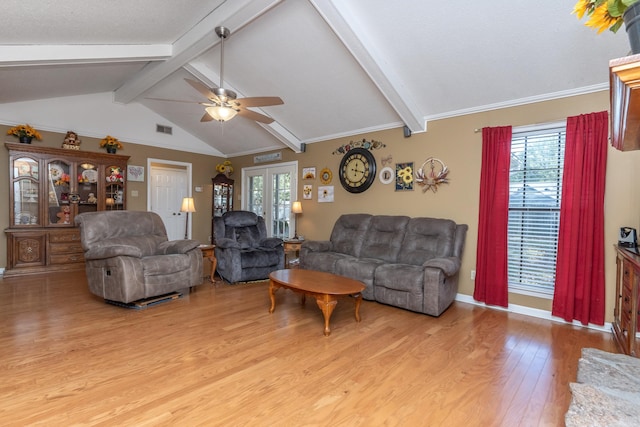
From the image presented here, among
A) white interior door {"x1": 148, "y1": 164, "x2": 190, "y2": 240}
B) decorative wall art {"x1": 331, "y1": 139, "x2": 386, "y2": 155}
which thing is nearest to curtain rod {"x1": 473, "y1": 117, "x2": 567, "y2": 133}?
decorative wall art {"x1": 331, "y1": 139, "x2": 386, "y2": 155}

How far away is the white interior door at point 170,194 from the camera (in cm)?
654

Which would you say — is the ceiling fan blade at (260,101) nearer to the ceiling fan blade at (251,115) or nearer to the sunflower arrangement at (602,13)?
the ceiling fan blade at (251,115)

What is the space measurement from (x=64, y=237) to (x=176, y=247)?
2.59 m

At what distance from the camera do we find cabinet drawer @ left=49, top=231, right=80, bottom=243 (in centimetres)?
495

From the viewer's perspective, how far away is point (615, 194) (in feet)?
9.75

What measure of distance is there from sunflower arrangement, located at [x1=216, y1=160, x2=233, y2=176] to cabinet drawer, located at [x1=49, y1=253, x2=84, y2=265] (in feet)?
10.1

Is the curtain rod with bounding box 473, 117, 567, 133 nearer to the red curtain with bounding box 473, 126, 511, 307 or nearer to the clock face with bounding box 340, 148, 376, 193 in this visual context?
the red curtain with bounding box 473, 126, 511, 307

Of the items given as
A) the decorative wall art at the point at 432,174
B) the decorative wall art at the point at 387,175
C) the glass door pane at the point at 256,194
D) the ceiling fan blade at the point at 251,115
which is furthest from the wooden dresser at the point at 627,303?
the glass door pane at the point at 256,194

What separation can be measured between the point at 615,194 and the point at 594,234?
416 mm

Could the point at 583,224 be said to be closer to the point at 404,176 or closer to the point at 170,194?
the point at 404,176

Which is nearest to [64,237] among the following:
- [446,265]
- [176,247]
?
[176,247]

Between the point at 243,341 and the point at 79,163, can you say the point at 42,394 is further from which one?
the point at 79,163

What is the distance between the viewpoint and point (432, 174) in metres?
4.15

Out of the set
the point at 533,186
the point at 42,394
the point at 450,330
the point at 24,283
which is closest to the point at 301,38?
the point at 533,186
